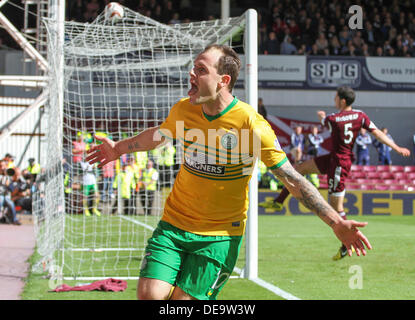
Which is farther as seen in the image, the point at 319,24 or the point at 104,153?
the point at 319,24

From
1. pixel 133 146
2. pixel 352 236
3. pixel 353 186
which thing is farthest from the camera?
pixel 353 186

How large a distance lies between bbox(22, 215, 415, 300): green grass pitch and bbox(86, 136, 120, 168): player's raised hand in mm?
2497

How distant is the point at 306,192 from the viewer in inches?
137

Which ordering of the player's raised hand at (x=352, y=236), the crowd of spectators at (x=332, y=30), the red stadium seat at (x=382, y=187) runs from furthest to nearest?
the crowd of spectators at (x=332, y=30) → the red stadium seat at (x=382, y=187) → the player's raised hand at (x=352, y=236)

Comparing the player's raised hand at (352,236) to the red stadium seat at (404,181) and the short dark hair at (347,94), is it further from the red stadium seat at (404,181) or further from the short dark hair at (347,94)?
the red stadium seat at (404,181)

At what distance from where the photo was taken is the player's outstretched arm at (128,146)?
411 cm

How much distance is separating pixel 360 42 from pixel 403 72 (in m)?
2.32

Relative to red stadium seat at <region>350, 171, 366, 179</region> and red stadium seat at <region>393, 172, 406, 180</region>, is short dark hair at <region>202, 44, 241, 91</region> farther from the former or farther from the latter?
red stadium seat at <region>393, 172, 406, 180</region>

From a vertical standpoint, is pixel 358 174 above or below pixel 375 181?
above

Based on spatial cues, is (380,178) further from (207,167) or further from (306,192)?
(306,192)

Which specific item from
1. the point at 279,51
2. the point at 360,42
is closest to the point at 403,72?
the point at 360,42

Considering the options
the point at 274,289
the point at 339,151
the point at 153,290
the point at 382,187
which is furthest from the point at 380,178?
the point at 153,290

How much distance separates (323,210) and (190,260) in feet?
3.05

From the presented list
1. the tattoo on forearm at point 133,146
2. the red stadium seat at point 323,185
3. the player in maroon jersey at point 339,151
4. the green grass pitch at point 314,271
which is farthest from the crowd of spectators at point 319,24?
the tattoo on forearm at point 133,146
